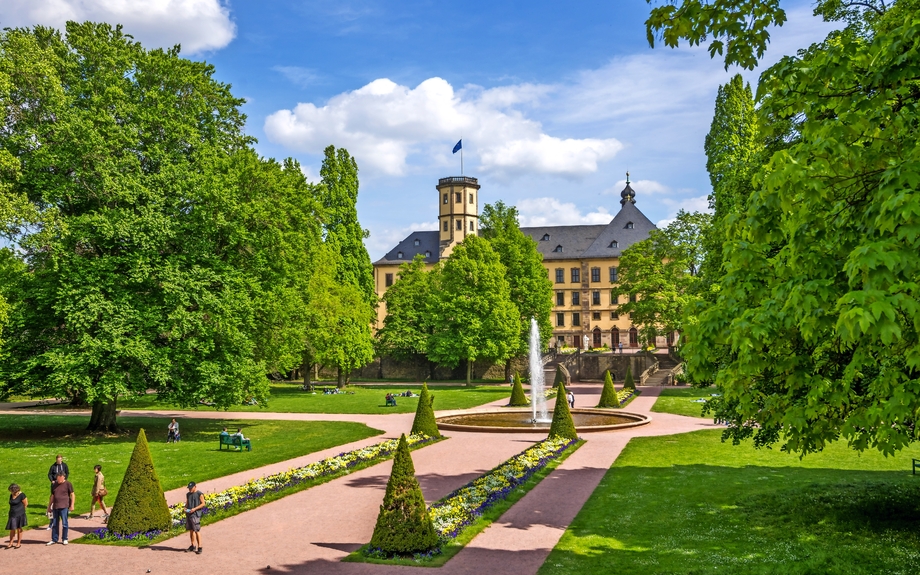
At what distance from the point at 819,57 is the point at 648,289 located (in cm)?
4993

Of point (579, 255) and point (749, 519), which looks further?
point (579, 255)

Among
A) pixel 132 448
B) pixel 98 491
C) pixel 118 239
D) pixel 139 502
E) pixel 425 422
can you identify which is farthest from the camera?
pixel 425 422

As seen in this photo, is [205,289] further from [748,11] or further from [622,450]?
[748,11]

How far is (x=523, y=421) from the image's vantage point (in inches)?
1431

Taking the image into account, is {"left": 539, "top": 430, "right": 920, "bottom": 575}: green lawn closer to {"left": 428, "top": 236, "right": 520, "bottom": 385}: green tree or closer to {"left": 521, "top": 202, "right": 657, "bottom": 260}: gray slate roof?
{"left": 428, "top": 236, "right": 520, "bottom": 385}: green tree

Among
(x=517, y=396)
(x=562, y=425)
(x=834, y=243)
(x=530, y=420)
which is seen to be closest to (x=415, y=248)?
(x=517, y=396)

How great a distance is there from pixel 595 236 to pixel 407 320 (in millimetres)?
37193

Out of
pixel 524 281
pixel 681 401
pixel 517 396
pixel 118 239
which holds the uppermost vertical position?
pixel 524 281

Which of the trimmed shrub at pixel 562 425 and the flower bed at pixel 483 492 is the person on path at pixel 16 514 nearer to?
the flower bed at pixel 483 492

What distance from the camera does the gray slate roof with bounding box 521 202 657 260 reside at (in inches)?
3713

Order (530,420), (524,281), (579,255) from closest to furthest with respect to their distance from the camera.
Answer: (530,420) < (524,281) < (579,255)

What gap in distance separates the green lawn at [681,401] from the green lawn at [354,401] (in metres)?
11.2

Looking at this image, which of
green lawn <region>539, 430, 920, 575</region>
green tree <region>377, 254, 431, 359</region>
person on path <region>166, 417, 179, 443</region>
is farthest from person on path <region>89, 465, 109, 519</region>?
green tree <region>377, 254, 431, 359</region>

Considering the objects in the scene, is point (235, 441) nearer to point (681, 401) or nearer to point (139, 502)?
point (139, 502)
